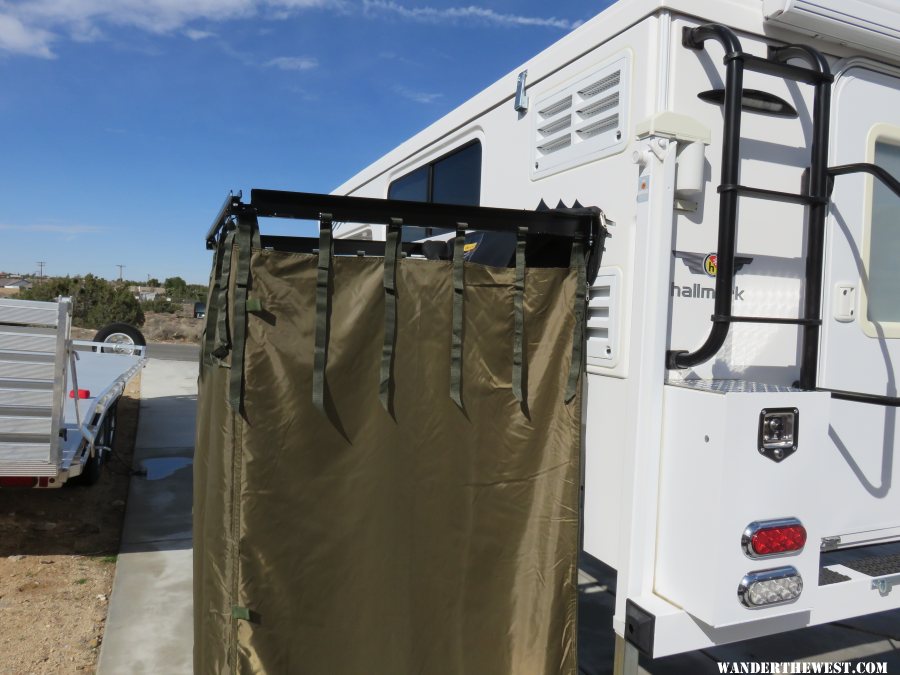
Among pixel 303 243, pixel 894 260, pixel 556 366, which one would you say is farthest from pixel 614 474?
pixel 303 243

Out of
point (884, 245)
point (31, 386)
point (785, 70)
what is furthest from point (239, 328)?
point (31, 386)

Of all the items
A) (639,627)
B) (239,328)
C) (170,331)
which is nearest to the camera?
(239,328)

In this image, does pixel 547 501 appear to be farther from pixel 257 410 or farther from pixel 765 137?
pixel 765 137

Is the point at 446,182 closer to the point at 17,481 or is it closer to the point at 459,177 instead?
the point at 459,177

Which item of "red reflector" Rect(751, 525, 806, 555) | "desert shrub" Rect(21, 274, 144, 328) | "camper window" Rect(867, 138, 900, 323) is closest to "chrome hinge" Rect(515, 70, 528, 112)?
"camper window" Rect(867, 138, 900, 323)

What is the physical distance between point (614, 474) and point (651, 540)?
0.87 ft

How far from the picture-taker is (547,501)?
7.95 ft

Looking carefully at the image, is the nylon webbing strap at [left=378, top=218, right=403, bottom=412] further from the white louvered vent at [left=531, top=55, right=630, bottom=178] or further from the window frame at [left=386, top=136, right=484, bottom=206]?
the window frame at [left=386, top=136, right=484, bottom=206]

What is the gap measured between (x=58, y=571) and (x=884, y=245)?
4.91 m

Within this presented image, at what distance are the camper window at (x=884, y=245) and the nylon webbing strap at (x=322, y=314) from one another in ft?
6.75

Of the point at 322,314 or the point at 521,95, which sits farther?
the point at 521,95

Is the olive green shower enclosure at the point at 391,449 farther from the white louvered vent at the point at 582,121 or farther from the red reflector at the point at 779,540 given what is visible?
the red reflector at the point at 779,540

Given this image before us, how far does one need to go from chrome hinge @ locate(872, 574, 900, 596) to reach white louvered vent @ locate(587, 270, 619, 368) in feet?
3.84

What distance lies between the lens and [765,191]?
2.28 metres
